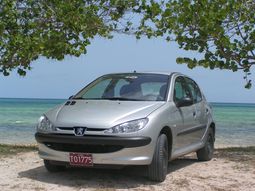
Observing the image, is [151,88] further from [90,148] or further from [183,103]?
[90,148]

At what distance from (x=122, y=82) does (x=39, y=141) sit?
183cm

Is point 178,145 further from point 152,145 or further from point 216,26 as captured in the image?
point 216,26

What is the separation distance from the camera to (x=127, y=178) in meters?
7.52

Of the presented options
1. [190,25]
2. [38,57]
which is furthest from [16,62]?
[190,25]

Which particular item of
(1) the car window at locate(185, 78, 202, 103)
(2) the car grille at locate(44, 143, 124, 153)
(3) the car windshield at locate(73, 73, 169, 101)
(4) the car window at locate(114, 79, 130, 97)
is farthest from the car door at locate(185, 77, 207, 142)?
(2) the car grille at locate(44, 143, 124, 153)

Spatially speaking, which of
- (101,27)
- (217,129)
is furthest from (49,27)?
(217,129)

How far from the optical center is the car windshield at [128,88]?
7880 mm

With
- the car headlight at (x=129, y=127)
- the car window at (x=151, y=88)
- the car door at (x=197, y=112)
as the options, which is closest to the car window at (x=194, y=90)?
the car door at (x=197, y=112)

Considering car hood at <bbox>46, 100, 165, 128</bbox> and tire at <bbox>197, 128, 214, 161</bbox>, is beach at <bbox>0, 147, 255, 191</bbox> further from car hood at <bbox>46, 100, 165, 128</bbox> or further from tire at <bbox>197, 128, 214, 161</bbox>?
car hood at <bbox>46, 100, 165, 128</bbox>

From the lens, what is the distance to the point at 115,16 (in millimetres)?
12781

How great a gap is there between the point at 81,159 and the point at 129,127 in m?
0.79

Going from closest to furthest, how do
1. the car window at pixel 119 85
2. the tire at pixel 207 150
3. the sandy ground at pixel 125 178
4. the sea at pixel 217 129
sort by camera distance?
the sandy ground at pixel 125 178
the car window at pixel 119 85
the tire at pixel 207 150
the sea at pixel 217 129

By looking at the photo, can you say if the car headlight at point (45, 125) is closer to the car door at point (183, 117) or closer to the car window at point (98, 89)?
the car window at point (98, 89)

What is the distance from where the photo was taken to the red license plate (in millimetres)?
6793
